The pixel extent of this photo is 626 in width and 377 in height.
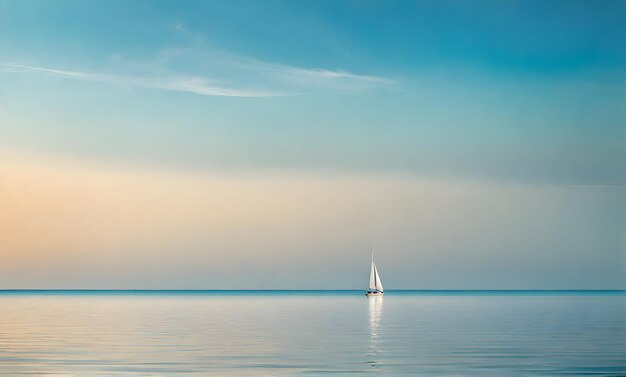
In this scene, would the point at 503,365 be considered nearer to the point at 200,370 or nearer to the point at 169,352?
the point at 200,370

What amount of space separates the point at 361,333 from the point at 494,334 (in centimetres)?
345

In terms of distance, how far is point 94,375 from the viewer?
1259 cm

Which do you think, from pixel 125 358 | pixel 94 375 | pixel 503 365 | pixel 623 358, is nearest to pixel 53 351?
pixel 125 358

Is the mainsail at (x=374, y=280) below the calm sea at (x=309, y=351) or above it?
above

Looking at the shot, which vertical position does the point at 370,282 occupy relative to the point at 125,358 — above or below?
above

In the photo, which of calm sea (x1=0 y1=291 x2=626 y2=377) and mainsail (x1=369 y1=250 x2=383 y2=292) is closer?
calm sea (x1=0 y1=291 x2=626 y2=377)

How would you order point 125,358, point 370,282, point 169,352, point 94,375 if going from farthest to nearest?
point 370,282 → point 169,352 → point 125,358 → point 94,375

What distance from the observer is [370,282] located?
73.6 meters

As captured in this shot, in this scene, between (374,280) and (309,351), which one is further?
(374,280)

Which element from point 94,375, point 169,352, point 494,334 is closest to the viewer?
point 94,375

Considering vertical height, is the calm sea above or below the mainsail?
below

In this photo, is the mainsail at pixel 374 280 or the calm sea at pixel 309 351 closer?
the calm sea at pixel 309 351

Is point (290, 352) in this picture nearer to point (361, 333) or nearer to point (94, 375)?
point (94, 375)

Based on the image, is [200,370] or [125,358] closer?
[200,370]
